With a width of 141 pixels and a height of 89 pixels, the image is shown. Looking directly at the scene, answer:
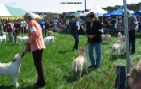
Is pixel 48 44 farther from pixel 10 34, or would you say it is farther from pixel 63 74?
pixel 63 74

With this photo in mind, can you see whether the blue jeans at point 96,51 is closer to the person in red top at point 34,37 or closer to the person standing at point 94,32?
the person standing at point 94,32

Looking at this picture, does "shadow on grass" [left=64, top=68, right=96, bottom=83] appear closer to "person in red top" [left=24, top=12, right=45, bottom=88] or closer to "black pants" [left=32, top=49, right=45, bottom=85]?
"black pants" [left=32, top=49, right=45, bottom=85]

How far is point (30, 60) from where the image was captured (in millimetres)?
14758

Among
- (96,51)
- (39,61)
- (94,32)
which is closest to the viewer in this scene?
(39,61)

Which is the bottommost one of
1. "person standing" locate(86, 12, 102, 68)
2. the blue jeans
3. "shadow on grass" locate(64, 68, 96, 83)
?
"shadow on grass" locate(64, 68, 96, 83)

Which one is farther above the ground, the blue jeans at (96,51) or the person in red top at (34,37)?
the person in red top at (34,37)

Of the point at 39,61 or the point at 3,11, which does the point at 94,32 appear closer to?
the point at 39,61

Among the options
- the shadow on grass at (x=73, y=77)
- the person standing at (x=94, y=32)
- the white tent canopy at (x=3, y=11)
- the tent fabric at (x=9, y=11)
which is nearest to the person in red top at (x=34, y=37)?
the shadow on grass at (x=73, y=77)

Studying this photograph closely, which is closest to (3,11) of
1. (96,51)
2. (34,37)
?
(96,51)

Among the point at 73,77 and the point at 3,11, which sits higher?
the point at 3,11

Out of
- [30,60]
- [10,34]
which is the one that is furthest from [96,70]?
[10,34]

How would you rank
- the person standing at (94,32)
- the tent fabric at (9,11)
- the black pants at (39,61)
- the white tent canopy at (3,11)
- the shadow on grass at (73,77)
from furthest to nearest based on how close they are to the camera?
the tent fabric at (9,11) → the white tent canopy at (3,11) → the person standing at (94,32) → the shadow on grass at (73,77) → the black pants at (39,61)

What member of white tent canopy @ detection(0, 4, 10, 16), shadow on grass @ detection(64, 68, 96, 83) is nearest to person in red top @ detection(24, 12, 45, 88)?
shadow on grass @ detection(64, 68, 96, 83)

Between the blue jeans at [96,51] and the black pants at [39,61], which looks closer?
the black pants at [39,61]
